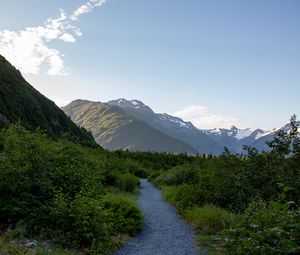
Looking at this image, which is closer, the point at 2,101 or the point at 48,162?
the point at 48,162

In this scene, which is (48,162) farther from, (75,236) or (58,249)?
(58,249)

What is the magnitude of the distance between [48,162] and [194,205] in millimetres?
7475

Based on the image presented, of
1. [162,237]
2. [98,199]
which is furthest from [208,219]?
[98,199]

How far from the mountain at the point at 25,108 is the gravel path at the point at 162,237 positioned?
35170mm

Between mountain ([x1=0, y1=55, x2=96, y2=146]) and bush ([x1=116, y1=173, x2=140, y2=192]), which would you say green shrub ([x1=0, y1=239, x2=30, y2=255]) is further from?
mountain ([x1=0, y1=55, x2=96, y2=146])

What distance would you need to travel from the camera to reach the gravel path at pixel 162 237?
11.8 meters

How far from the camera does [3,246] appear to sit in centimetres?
877

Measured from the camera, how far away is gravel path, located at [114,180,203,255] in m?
11.8

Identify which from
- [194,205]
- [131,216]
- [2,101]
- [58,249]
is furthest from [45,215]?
[2,101]

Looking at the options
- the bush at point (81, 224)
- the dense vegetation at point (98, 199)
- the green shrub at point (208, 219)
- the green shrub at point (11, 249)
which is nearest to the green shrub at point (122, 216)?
the dense vegetation at point (98, 199)

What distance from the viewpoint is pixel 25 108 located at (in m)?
62.1

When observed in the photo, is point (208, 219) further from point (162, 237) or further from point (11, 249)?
point (11, 249)

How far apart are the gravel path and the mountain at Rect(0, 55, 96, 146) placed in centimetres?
3517

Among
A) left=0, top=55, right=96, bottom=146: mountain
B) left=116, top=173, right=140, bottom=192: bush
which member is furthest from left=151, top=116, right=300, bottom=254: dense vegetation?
left=0, top=55, right=96, bottom=146: mountain
